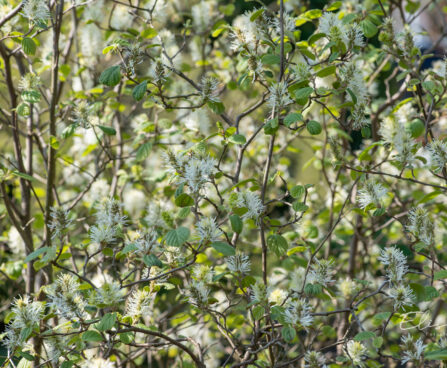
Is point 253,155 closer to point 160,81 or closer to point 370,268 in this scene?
point 370,268

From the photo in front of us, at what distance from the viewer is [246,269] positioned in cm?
127

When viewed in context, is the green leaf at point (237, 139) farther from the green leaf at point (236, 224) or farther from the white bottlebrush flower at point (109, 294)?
the white bottlebrush flower at point (109, 294)

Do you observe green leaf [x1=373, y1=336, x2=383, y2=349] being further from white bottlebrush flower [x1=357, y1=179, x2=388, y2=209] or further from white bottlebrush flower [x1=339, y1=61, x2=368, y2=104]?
white bottlebrush flower [x1=339, y1=61, x2=368, y2=104]

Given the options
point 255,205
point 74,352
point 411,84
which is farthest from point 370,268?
point 74,352

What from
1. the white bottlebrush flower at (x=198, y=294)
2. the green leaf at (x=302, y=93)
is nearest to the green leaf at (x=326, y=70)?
the green leaf at (x=302, y=93)

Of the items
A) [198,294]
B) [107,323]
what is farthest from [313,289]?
[107,323]

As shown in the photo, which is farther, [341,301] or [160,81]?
[341,301]

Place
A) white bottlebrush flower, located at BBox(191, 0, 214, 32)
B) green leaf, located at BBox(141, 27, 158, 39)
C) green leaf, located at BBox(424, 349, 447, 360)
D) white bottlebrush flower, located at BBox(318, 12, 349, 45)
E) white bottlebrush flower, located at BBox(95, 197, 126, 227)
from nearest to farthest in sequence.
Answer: green leaf, located at BBox(424, 349, 447, 360) < white bottlebrush flower, located at BBox(95, 197, 126, 227) < white bottlebrush flower, located at BBox(318, 12, 349, 45) < green leaf, located at BBox(141, 27, 158, 39) < white bottlebrush flower, located at BBox(191, 0, 214, 32)

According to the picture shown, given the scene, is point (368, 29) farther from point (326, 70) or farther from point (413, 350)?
point (413, 350)

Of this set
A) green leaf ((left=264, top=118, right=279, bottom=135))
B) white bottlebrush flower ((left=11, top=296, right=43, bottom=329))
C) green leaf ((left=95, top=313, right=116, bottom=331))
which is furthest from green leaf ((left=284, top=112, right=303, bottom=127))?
white bottlebrush flower ((left=11, top=296, right=43, bottom=329))

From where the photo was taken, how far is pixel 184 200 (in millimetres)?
1177

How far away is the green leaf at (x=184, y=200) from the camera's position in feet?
3.80

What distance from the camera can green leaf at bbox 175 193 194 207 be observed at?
45.6 inches

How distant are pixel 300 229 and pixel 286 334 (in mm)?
832
